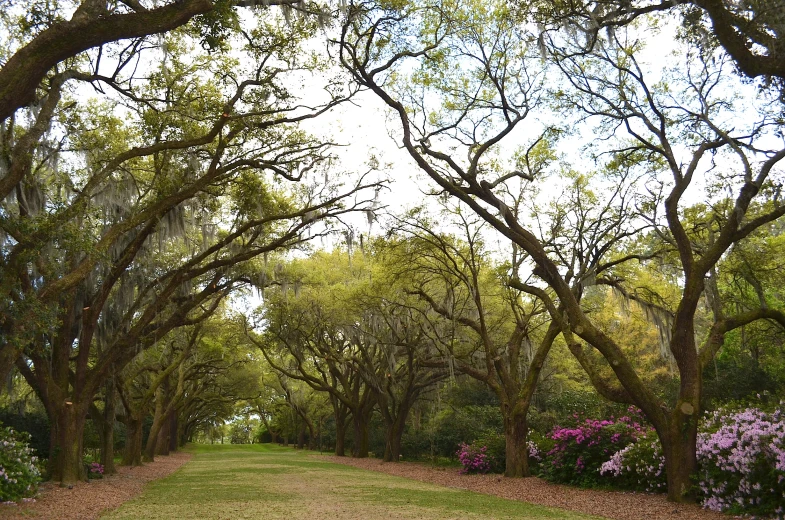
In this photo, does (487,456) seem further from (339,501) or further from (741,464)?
(741,464)

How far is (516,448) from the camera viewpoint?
15398mm

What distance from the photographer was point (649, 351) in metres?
28.9

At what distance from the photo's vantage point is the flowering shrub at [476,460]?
17.9m

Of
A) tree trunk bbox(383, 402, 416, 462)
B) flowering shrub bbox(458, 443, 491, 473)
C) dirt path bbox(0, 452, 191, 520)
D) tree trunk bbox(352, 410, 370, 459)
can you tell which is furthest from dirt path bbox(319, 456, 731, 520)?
tree trunk bbox(352, 410, 370, 459)

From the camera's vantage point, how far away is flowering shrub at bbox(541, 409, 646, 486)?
12445 mm

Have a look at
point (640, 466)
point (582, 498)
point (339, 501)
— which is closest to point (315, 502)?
point (339, 501)

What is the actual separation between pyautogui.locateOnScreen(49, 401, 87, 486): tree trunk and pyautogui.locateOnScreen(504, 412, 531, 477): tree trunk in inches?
399

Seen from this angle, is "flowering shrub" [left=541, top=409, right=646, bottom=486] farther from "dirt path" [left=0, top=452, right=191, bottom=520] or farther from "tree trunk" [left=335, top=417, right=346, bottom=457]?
"tree trunk" [left=335, top=417, right=346, bottom=457]

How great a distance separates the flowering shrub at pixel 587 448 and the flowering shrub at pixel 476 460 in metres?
4.21

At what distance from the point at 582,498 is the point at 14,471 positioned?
9.62m

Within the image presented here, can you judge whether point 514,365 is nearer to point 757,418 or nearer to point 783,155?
point 757,418

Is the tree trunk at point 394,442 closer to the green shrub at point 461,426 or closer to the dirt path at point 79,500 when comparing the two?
the green shrub at point 461,426

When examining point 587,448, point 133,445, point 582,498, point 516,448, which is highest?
point 587,448

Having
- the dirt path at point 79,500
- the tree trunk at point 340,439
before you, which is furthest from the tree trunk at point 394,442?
the dirt path at point 79,500
